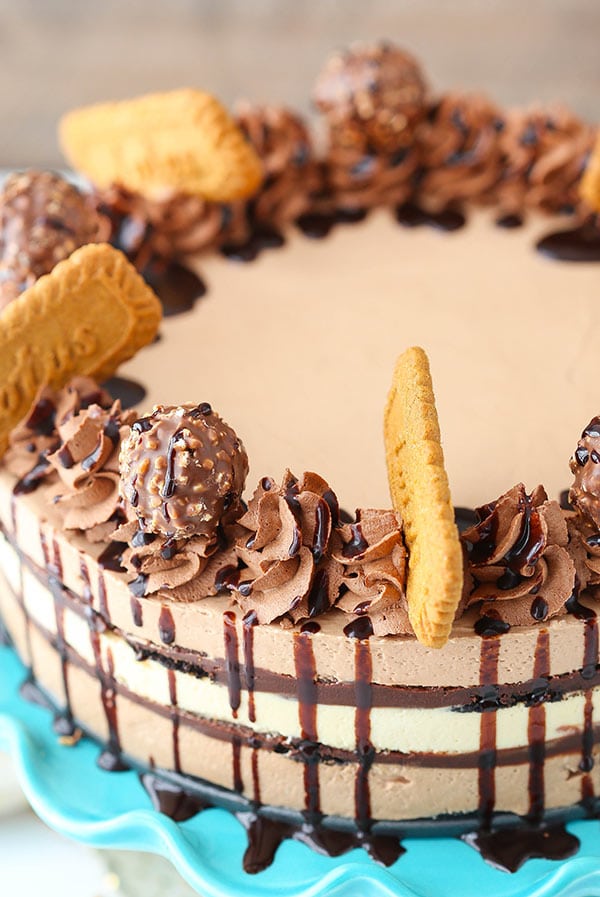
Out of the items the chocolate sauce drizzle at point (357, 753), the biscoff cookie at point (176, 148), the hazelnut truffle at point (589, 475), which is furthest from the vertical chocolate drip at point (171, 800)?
the biscoff cookie at point (176, 148)

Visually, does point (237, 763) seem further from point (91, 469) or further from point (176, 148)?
point (176, 148)

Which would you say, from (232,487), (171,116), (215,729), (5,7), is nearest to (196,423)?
(232,487)

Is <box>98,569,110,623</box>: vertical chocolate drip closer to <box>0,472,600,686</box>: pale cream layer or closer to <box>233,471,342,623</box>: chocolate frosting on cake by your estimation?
<box>0,472,600,686</box>: pale cream layer

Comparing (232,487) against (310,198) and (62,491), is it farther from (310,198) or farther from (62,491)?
(310,198)

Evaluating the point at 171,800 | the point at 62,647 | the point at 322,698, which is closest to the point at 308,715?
the point at 322,698

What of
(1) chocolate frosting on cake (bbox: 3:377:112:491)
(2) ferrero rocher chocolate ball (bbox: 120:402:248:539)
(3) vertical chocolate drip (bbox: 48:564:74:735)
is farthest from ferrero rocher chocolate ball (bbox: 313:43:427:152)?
(3) vertical chocolate drip (bbox: 48:564:74:735)

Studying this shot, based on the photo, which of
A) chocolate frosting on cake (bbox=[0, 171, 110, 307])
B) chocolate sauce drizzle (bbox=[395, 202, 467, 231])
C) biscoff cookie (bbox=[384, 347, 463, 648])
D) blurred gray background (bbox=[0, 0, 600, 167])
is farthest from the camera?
blurred gray background (bbox=[0, 0, 600, 167])
